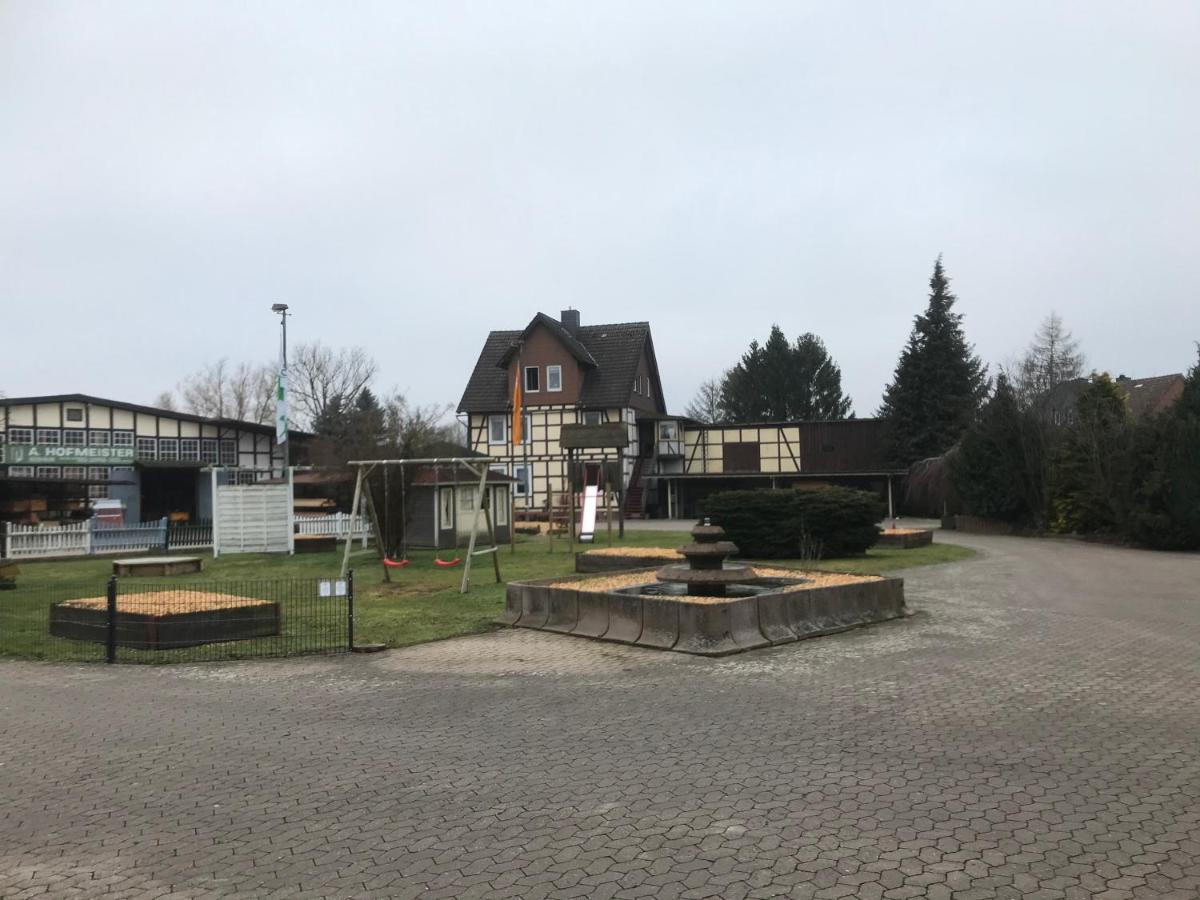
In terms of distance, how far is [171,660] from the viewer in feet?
39.2

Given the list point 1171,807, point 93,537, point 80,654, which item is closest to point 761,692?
point 1171,807

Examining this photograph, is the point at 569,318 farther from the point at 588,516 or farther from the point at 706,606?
the point at 706,606

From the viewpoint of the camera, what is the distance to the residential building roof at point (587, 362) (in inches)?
2119

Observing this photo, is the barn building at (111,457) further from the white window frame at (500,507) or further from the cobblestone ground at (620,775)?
the cobblestone ground at (620,775)

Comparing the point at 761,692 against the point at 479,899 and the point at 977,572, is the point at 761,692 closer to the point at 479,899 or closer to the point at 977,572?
the point at 479,899

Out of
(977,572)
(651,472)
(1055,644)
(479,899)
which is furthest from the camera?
(651,472)

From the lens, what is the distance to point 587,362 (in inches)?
2146

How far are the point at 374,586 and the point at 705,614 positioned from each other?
10.7 metres

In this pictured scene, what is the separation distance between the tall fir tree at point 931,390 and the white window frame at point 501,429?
71.5 feet

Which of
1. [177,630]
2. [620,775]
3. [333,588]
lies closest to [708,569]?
[333,588]

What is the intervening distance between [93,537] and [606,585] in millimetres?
22617

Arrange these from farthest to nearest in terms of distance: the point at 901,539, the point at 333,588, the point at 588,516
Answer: the point at 588,516 < the point at 901,539 < the point at 333,588

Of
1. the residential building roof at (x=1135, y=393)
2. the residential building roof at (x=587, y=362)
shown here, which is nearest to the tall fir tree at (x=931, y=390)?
the residential building roof at (x=1135, y=393)

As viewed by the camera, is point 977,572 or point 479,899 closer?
point 479,899
